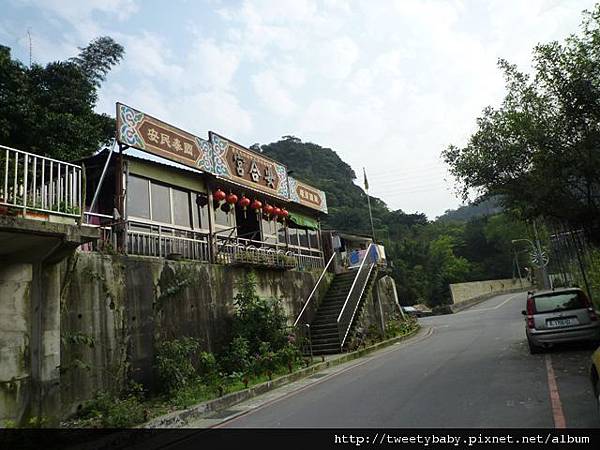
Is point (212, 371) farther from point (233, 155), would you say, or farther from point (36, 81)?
point (36, 81)

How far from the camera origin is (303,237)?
71.1 feet

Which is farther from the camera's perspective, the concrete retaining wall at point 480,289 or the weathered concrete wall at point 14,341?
the concrete retaining wall at point 480,289

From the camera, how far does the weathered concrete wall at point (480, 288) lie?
48.6m

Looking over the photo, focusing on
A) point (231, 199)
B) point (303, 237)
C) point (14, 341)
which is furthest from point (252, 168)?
point (14, 341)

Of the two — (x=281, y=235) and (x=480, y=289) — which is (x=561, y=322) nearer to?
(x=281, y=235)

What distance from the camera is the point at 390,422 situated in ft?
19.0

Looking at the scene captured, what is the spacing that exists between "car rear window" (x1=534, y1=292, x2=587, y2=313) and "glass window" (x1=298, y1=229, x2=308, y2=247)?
40.5ft

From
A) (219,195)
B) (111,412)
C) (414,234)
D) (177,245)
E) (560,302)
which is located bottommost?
(111,412)

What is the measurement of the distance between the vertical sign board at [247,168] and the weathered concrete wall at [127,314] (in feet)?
13.6

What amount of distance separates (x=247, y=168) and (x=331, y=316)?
6.83 meters

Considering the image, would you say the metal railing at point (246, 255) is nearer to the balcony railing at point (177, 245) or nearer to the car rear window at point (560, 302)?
the balcony railing at point (177, 245)

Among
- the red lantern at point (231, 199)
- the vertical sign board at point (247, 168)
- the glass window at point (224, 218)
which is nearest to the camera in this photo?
the red lantern at point (231, 199)

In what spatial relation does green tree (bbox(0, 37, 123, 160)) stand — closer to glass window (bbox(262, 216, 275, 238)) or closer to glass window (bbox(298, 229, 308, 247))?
glass window (bbox(262, 216, 275, 238))

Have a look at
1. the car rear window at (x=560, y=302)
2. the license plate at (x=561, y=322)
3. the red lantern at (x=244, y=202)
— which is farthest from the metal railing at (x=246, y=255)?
the license plate at (x=561, y=322)
